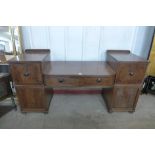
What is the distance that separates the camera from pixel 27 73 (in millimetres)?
1595

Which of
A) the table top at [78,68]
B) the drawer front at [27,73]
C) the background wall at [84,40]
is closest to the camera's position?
the drawer front at [27,73]

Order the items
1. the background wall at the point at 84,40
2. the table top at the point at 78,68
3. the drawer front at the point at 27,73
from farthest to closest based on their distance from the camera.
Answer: the background wall at the point at 84,40 → the table top at the point at 78,68 → the drawer front at the point at 27,73

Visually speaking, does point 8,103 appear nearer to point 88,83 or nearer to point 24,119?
point 24,119

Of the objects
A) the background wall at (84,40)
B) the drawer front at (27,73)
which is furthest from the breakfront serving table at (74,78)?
the background wall at (84,40)

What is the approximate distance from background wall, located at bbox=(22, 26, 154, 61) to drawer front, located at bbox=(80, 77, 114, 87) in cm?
62

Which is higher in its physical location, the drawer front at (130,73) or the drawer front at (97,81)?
the drawer front at (130,73)

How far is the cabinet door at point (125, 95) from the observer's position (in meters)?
1.75

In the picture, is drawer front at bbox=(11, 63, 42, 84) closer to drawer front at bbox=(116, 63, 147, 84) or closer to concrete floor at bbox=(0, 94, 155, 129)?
concrete floor at bbox=(0, 94, 155, 129)

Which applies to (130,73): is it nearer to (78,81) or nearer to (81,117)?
(78,81)

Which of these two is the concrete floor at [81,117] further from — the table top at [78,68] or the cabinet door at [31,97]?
the table top at [78,68]

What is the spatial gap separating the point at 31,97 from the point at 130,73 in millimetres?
1356

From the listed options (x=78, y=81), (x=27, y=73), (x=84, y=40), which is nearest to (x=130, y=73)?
(x=78, y=81)

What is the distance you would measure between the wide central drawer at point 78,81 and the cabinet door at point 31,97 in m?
0.16
